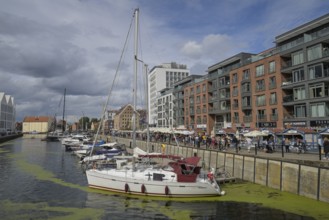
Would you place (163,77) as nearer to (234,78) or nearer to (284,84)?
(234,78)

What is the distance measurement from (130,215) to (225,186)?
1092cm

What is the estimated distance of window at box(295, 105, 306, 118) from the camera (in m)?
47.5

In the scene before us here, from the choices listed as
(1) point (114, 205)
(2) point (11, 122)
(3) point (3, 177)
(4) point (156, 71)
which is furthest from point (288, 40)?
(2) point (11, 122)

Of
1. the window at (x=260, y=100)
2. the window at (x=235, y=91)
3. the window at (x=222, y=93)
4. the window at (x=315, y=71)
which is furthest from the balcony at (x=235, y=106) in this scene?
the window at (x=315, y=71)

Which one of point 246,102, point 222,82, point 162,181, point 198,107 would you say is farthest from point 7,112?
point 162,181

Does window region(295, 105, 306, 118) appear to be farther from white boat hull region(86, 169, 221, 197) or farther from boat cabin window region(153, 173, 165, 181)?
boat cabin window region(153, 173, 165, 181)

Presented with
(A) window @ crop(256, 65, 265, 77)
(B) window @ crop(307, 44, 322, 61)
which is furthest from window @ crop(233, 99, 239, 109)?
(B) window @ crop(307, 44, 322, 61)

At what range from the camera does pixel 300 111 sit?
48.3m

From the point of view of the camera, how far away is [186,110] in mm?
94062

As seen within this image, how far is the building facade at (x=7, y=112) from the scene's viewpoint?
5789 inches

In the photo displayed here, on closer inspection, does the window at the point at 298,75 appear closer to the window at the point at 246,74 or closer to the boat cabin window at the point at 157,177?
the window at the point at 246,74

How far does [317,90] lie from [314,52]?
601cm

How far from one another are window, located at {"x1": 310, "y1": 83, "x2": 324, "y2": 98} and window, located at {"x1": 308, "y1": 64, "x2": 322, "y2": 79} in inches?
58.0

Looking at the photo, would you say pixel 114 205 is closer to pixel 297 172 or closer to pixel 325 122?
pixel 297 172
